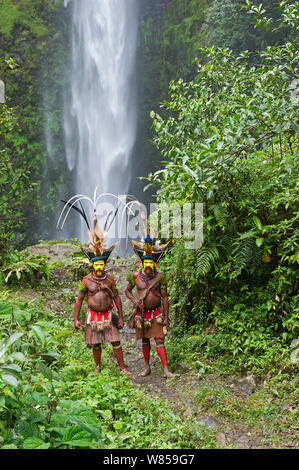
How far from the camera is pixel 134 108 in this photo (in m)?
21.2

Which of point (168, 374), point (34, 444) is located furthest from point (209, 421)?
point (34, 444)

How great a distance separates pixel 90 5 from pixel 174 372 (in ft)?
73.3

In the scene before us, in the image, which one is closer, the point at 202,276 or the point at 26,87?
the point at 202,276

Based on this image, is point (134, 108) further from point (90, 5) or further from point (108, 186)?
point (90, 5)

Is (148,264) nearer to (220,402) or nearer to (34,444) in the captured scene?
(220,402)

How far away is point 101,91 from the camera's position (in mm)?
21000

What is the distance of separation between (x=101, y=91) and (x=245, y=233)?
1877 centimetres

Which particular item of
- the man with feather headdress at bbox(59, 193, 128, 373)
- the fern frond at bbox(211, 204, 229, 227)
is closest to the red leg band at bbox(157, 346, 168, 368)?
the man with feather headdress at bbox(59, 193, 128, 373)

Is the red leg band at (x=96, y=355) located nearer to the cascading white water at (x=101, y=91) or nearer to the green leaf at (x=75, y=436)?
the green leaf at (x=75, y=436)

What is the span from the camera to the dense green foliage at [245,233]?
4145mm

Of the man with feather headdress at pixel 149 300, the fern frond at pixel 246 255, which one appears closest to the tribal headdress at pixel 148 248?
the man with feather headdress at pixel 149 300

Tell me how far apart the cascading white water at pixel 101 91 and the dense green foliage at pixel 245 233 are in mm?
15493

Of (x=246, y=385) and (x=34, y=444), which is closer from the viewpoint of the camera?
(x=34, y=444)

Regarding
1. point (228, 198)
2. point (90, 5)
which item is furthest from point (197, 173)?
point (90, 5)
